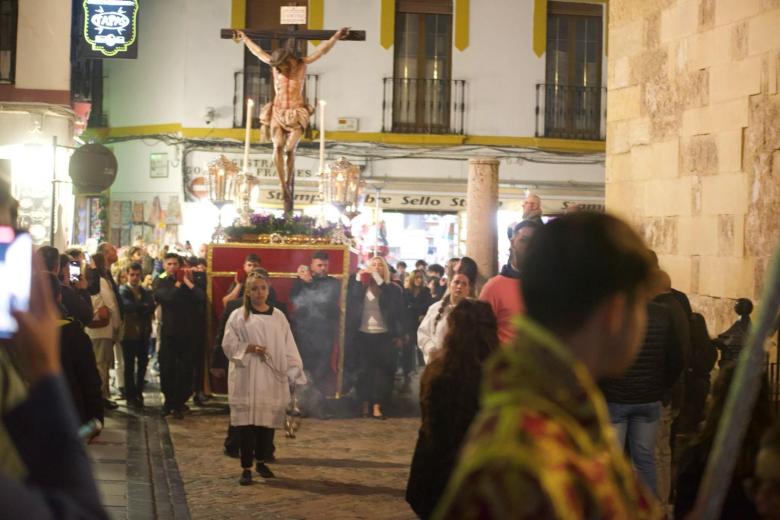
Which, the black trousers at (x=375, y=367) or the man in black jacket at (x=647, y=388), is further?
the black trousers at (x=375, y=367)

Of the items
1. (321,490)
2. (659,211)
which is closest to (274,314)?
(321,490)

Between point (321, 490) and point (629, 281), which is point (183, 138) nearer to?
point (321, 490)

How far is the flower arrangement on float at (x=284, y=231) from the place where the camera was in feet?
46.2


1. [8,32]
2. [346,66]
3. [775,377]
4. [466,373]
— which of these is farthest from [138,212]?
[466,373]

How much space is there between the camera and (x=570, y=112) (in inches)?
1101

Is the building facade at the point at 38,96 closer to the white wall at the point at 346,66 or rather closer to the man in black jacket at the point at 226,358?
the man in black jacket at the point at 226,358

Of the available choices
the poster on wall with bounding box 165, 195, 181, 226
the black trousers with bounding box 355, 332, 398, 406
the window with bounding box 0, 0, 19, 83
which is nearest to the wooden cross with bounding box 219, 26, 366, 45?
the black trousers with bounding box 355, 332, 398, 406

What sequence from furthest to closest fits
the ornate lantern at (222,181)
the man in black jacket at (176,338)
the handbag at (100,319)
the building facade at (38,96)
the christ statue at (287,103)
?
1. the building facade at (38,96)
2. the ornate lantern at (222,181)
3. the christ statue at (287,103)
4. the man in black jacket at (176,338)
5. the handbag at (100,319)

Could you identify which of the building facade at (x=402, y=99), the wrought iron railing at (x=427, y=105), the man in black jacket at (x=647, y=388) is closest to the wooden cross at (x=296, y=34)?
the man in black jacket at (x=647, y=388)

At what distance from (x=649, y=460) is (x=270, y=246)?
24.2 ft

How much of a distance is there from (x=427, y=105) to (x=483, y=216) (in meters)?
14.0

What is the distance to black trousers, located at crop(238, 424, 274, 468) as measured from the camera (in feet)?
31.8

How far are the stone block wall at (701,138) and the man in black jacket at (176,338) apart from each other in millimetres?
4869

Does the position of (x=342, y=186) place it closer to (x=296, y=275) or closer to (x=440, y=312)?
(x=296, y=275)
